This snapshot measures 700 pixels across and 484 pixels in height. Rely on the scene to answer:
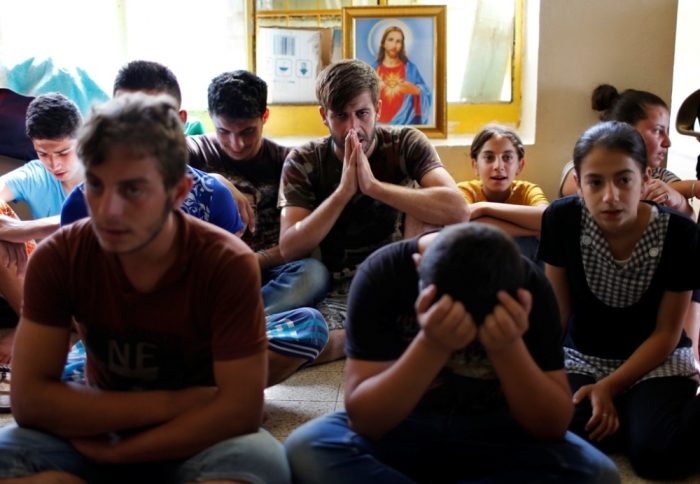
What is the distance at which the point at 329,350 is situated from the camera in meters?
2.28

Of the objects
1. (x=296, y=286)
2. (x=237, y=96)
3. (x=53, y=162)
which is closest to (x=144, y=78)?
(x=237, y=96)

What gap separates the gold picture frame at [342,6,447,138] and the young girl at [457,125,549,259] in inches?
17.2

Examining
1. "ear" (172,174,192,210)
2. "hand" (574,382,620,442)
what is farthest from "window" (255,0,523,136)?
"ear" (172,174,192,210)

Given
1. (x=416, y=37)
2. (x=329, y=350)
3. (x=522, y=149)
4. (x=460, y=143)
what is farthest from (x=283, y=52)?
(x=329, y=350)

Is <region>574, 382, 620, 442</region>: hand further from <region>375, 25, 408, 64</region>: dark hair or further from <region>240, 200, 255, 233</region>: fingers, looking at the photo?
<region>375, 25, 408, 64</region>: dark hair

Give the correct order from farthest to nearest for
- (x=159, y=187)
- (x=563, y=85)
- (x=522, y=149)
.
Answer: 1. (x=563, y=85)
2. (x=522, y=149)
3. (x=159, y=187)

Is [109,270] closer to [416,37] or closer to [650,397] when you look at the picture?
[650,397]

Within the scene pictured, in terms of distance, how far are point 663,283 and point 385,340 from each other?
32.6 inches

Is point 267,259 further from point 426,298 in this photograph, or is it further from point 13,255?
point 426,298

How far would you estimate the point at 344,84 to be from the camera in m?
2.16

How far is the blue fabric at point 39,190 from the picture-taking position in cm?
257

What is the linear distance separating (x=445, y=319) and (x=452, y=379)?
1.04ft

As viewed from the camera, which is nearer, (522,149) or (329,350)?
(329,350)

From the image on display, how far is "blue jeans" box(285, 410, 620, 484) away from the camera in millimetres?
1217
